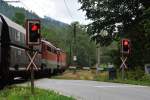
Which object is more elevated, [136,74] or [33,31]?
[33,31]

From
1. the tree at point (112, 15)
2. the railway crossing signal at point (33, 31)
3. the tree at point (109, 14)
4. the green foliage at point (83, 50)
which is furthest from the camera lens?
the green foliage at point (83, 50)

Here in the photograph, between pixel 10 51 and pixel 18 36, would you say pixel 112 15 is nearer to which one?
pixel 18 36

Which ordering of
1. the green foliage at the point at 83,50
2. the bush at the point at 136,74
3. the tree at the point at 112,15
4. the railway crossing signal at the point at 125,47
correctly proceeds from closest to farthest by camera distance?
the railway crossing signal at the point at 125,47
the bush at the point at 136,74
the tree at the point at 112,15
the green foliage at the point at 83,50

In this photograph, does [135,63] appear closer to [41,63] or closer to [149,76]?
[149,76]

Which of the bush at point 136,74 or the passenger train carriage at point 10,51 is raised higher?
the passenger train carriage at point 10,51

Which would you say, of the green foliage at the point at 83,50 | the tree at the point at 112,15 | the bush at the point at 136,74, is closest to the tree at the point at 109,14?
the tree at the point at 112,15

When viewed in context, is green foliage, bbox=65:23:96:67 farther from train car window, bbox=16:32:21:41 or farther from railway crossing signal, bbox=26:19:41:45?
railway crossing signal, bbox=26:19:41:45

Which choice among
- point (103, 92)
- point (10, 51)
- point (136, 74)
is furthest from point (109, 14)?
point (103, 92)

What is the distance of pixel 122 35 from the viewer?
63250 millimetres

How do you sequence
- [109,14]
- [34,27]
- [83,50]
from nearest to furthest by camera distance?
[34,27] < [109,14] < [83,50]

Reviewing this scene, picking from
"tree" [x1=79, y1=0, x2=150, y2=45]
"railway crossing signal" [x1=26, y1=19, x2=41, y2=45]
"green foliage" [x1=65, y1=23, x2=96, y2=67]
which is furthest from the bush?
"green foliage" [x1=65, y1=23, x2=96, y2=67]

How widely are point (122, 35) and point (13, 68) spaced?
1224 inches

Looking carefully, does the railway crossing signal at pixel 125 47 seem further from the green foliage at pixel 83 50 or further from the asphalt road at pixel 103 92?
the green foliage at pixel 83 50

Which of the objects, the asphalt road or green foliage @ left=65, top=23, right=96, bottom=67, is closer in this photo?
the asphalt road
